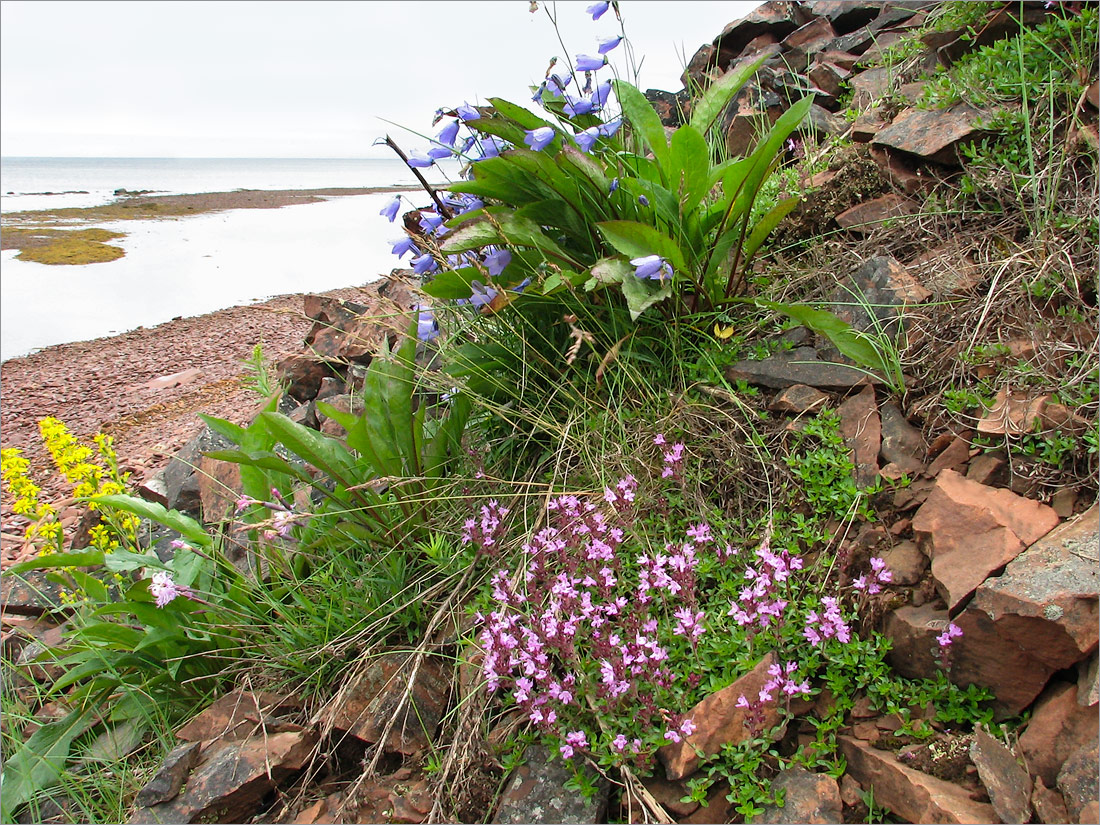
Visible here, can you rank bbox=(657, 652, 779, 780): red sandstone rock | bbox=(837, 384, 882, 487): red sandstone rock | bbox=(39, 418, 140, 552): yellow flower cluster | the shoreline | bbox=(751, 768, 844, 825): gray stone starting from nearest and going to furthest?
bbox=(751, 768, 844, 825): gray stone
bbox=(657, 652, 779, 780): red sandstone rock
bbox=(837, 384, 882, 487): red sandstone rock
bbox=(39, 418, 140, 552): yellow flower cluster
the shoreline

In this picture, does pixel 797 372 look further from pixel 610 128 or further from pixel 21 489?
pixel 21 489

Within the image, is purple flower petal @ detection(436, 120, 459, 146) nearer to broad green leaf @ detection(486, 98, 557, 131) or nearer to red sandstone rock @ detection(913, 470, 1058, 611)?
broad green leaf @ detection(486, 98, 557, 131)

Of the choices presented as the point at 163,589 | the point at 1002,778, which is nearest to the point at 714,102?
the point at 1002,778

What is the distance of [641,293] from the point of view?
239cm

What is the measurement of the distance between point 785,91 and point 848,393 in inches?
110

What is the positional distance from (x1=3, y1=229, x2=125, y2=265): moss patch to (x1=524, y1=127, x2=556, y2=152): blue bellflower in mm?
9771

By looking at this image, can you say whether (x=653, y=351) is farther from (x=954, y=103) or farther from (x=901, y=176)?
(x=954, y=103)

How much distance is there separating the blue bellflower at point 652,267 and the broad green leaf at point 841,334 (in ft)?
1.42

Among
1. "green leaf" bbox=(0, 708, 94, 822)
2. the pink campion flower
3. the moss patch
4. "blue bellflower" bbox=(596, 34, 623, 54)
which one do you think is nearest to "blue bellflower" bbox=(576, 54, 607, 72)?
"blue bellflower" bbox=(596, 34, 623, 54)

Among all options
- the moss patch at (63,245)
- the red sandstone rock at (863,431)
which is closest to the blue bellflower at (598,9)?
the red sandstone rock at (863,431)

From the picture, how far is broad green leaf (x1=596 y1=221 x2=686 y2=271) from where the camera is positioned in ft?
7.88

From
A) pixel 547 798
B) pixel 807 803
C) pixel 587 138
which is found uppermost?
pixel 587 138

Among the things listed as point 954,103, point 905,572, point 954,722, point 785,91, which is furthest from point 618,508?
point 785,91

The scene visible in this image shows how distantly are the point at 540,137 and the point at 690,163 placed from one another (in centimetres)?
56
